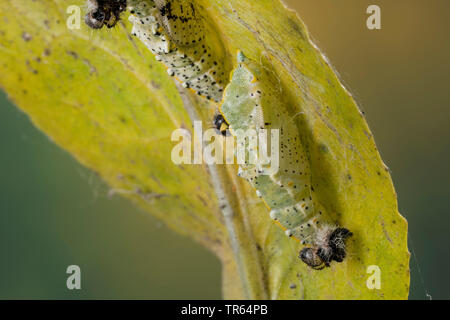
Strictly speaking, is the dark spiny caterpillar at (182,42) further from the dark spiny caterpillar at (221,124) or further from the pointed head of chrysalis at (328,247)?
the pointed head of chrysalis at (328,247)

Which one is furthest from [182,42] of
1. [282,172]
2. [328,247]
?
[328,247]

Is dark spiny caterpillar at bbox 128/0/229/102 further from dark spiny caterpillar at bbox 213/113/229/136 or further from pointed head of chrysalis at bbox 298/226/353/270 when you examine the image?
pointed head of chrysalis at bbox 298/226/353/270

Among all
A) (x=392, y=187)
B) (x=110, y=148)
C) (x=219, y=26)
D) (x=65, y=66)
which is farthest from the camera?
(x=110, y=148)

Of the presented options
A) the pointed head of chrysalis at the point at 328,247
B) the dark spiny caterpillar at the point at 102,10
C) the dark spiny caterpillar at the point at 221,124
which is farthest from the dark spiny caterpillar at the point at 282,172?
the dark spiny caterpillar at the point at 102,10

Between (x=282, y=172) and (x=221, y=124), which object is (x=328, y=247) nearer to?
(x=282, y=172)

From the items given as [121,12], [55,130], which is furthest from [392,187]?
[55,130]

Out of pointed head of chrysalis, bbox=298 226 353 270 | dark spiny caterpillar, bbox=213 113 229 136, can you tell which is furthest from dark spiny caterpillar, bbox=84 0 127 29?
pointed head of chrysalis, bbox=298 226 353 270
